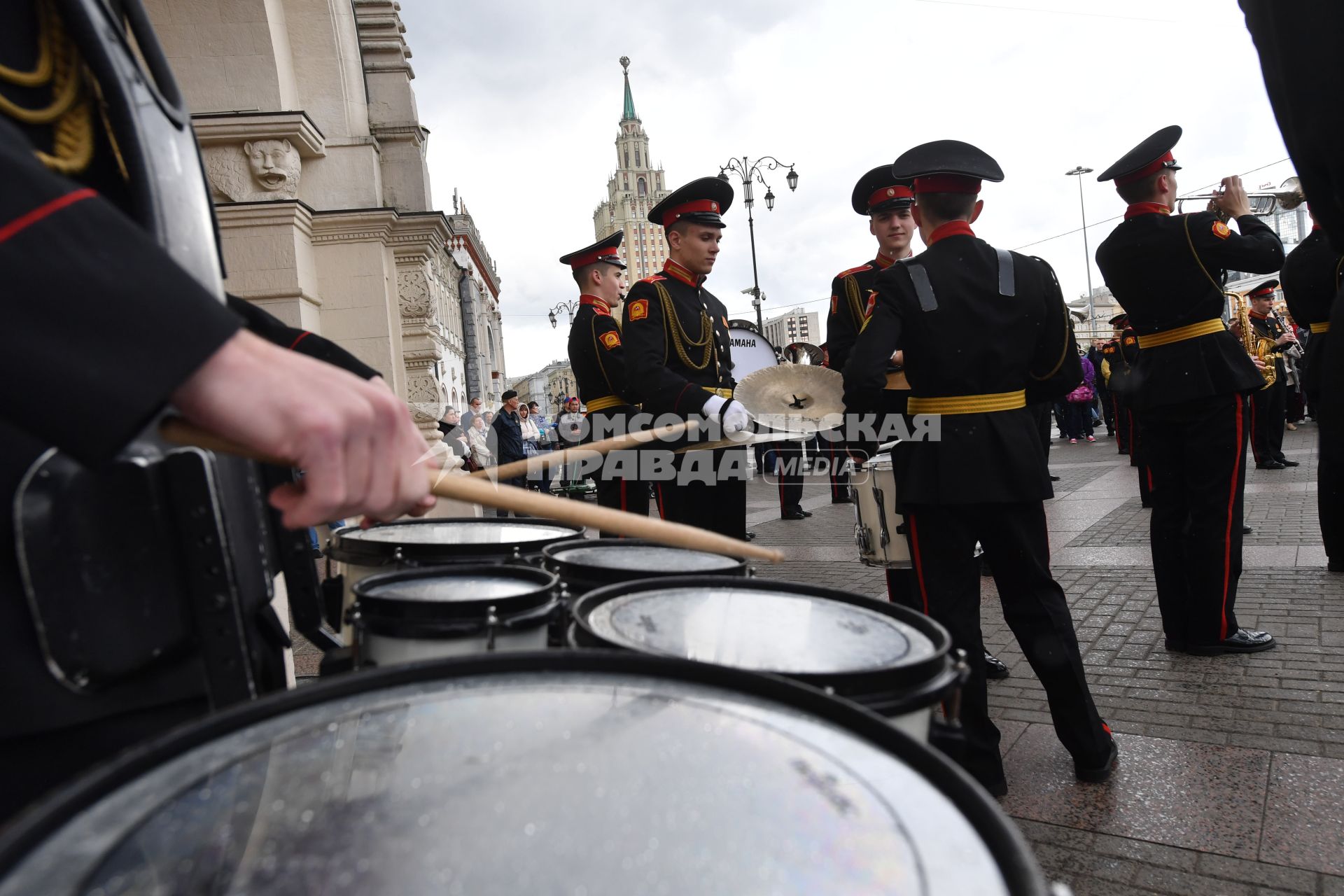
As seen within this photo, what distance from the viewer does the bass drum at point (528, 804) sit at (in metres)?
0.61

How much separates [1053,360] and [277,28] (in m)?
6.41

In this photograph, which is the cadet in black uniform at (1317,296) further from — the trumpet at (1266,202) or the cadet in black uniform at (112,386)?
the cadet in black uniform at (112,386)

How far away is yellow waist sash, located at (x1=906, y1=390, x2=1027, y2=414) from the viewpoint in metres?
2.94

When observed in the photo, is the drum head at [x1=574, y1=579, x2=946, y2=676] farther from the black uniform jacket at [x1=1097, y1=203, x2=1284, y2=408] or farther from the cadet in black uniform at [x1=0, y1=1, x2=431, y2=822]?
the black uniform jacket at [x1=1097, y1=203, x2=1284, y2=408]

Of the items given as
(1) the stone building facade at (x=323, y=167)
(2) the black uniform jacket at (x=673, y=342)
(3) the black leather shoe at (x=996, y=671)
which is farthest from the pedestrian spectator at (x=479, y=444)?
(3) the black leather shoe at (x=996, y=671)

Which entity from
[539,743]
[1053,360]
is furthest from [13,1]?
[1053,360]

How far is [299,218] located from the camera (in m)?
6.55

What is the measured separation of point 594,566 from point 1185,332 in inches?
137

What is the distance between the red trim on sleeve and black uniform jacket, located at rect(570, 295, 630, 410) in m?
4.75

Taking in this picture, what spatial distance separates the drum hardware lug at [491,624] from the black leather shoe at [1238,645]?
3.66 metres

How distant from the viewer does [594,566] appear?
1.76 m

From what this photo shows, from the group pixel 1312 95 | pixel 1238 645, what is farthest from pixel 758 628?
pixel 1238 645

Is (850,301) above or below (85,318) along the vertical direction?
above

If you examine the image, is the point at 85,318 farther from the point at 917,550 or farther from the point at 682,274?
the point at 682,274
